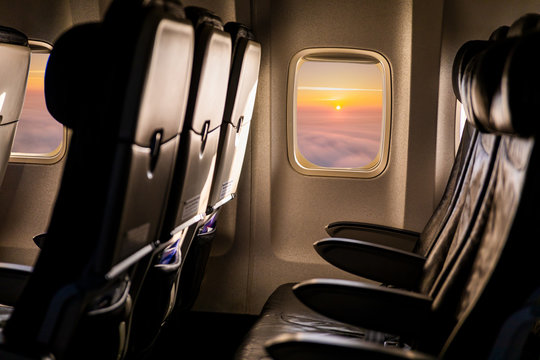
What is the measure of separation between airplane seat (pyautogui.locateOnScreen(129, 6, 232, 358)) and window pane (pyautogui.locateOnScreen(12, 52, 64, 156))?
2.04 m

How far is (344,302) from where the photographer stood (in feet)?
5.03

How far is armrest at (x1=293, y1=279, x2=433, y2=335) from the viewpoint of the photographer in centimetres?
150

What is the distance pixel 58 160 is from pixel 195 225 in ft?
6.35

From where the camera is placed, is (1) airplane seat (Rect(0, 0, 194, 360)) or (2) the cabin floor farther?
(2) the cabin floor

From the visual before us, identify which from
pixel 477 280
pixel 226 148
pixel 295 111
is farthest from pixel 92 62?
pixel 295 111

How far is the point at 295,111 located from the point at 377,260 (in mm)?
1474

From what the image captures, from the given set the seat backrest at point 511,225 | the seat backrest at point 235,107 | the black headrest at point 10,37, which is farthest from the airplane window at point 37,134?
the seat backrest at point 511,225

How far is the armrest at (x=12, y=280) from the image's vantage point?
5.01 feet

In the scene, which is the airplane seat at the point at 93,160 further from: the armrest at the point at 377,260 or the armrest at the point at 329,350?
the armrest at the point at 377,260

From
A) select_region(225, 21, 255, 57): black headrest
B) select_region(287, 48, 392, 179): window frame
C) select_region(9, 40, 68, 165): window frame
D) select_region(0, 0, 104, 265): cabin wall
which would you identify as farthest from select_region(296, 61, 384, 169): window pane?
select_region(9, 40, 68, 165): window frame

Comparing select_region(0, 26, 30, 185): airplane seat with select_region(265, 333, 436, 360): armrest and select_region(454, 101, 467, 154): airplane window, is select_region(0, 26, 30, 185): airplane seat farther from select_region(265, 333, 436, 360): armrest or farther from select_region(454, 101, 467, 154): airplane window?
select_region(454, 101, 467, 154): airplane window

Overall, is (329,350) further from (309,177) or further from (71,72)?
(309,177)

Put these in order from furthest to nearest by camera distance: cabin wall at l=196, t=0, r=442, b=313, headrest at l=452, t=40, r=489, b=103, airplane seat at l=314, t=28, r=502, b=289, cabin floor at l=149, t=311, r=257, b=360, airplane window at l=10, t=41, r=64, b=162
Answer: airplane window at l=10, t=41, r=64, b=162, cabin wall at l=196, t=0, r=442, b=313, cabin floor at l=149, t=311, r=257, b=360, headrest at l=452, t=40, r=489, b=103, airplane seat at l=314, t=28, r=502, b=289

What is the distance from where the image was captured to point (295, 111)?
3436mm
